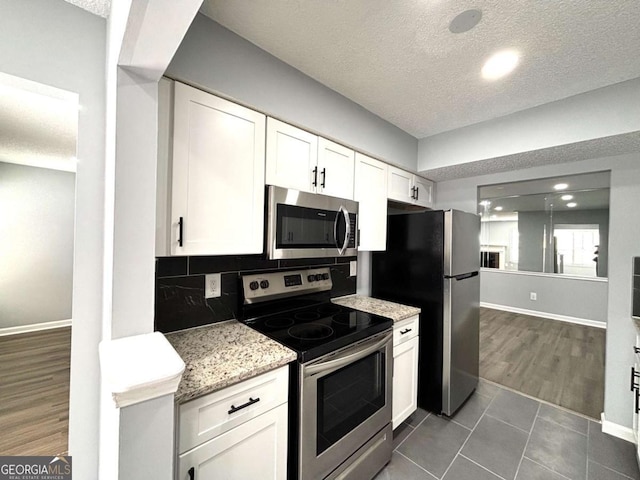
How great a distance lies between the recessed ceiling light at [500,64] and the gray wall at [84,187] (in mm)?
2055

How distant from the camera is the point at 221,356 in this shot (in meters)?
1.20

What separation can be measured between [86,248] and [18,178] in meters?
4.64

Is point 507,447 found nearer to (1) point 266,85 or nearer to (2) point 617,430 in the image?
(2) point 617,430

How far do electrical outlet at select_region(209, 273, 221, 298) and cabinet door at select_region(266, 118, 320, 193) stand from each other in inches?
26.4

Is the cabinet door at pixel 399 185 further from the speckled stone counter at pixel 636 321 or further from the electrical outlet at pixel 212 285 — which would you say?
the speckled stone counter at pixel 636 321

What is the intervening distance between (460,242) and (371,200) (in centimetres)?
85

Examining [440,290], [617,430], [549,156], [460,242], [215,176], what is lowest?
[617,430]

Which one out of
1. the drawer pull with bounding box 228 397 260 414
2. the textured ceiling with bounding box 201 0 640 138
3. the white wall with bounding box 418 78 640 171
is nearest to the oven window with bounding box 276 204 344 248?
the drawer pull with bounding box 228 397 260 414

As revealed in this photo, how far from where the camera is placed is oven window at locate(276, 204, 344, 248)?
158cm

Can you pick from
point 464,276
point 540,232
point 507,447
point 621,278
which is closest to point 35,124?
point 464,276

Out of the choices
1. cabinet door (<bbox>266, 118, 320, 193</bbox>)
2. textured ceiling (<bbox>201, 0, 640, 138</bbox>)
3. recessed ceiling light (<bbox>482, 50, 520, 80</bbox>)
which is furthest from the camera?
cabinet door (<bbox>266, 118, 320, 193</bbox>)

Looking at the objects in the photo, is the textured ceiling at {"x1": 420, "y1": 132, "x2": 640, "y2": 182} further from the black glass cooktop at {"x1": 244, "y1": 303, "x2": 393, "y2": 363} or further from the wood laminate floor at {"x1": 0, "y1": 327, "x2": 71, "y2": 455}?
the wood laminate floor at {"x1": 0, "y1": 327, "x2": 71, "y2": 455}

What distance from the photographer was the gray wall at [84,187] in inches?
47.1

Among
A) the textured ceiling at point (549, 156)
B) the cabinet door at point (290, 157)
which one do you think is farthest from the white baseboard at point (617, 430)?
the cabinet door at point (290, 157)
